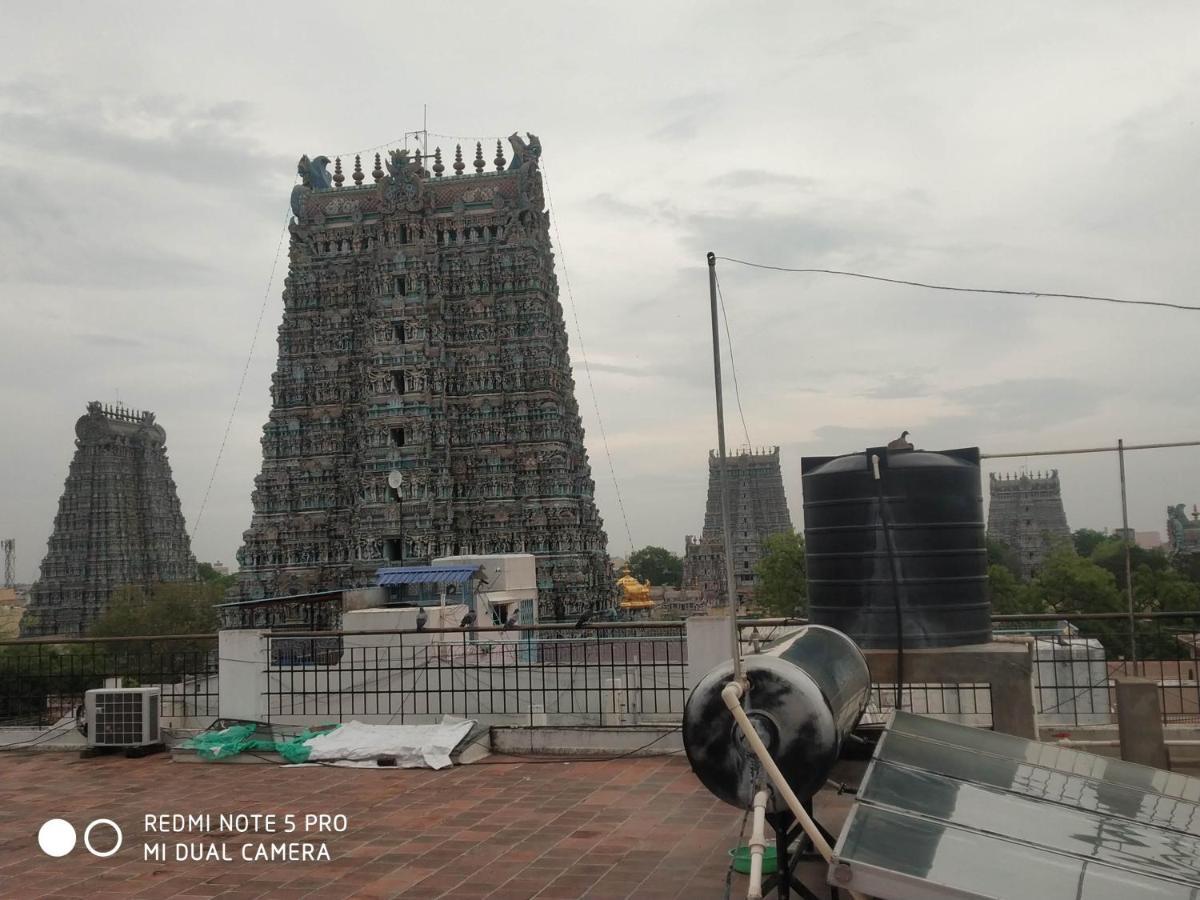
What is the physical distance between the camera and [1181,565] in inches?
2238

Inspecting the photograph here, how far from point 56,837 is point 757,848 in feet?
19.5

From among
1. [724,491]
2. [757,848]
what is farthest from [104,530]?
[757,848]

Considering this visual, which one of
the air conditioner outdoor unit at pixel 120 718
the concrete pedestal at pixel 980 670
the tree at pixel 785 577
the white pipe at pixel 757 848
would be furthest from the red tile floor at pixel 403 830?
the tree at pixel 785 577

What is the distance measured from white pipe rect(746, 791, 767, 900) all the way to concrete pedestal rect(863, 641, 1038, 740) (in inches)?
129

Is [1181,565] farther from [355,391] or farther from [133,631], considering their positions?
[133,631]

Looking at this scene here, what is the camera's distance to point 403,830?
723 centimetres

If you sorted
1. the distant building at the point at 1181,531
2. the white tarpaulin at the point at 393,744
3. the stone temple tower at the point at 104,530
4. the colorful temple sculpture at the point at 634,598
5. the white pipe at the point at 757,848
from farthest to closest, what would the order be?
the distant building at the point at 1181,531
the stone temple tower at the point at 104,530
the colorful temple sculpture at the point at 634,598
the white tarpaulin at the point at 393,744
the white pipe at the point at 757,848

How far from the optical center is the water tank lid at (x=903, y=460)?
23.3ft

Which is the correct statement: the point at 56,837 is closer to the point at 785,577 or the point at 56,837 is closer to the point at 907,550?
the point at 907,550

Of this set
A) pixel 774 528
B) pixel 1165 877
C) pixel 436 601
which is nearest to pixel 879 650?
pixel 1165 877

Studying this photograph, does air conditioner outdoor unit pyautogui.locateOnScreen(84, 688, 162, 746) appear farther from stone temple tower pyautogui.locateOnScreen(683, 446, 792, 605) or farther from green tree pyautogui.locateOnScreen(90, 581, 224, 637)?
stone temple tower pyautogui.locateOnScreen(683, 446, 792, 605)

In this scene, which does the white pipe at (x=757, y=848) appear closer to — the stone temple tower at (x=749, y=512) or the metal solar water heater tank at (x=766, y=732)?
the metal solar water heater tank at (x=766, y=732)

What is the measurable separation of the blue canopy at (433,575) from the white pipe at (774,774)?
23003 mm

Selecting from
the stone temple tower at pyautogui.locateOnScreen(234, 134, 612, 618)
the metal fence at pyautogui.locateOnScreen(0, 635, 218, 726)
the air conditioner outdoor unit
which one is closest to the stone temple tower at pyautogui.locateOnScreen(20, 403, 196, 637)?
the stone temple tower at pyautogui.locateOnScreen(234, 134, 612, 618)
